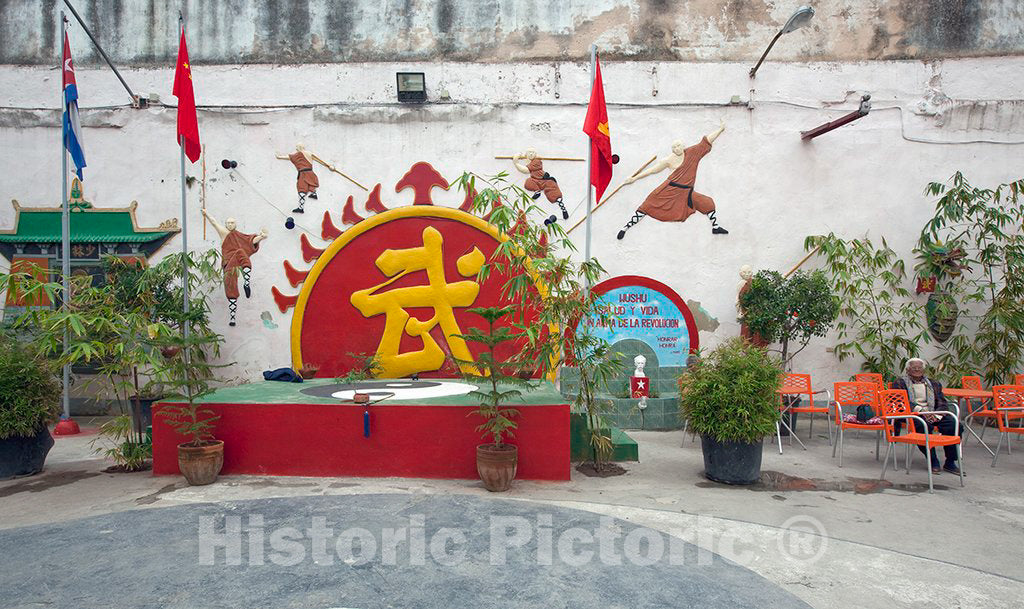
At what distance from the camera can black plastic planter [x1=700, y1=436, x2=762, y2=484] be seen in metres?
5.56

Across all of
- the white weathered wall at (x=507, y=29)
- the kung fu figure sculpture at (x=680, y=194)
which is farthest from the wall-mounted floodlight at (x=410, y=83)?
the kung fu figure sculpture at (x=680, y=194)

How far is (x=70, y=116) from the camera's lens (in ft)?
25.8

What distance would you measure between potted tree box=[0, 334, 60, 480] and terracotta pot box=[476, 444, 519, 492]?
395 centimetres

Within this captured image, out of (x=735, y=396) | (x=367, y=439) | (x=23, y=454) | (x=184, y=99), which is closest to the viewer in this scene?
(x=735, y=396)

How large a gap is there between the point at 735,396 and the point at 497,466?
2086mm

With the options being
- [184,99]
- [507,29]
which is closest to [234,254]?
[184,99]

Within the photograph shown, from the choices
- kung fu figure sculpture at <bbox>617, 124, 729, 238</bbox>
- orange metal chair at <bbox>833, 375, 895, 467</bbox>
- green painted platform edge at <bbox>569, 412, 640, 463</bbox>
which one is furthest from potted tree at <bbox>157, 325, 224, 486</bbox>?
orange metal chair at <bbox>833, 375, 895, 467</bbox>

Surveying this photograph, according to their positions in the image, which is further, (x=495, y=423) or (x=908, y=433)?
(x=908, y=433)

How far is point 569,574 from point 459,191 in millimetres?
6265

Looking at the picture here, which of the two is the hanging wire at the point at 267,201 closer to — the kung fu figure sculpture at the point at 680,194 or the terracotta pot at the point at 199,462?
the terracotta pot at the point at 199,462

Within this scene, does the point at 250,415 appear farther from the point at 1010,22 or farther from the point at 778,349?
the point at 1010,22

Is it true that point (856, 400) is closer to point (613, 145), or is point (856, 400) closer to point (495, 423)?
point (495, 423)

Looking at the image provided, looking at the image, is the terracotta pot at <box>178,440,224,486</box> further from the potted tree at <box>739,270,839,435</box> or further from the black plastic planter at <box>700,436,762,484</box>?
the potted tree at <box>739,270,839,435</box>

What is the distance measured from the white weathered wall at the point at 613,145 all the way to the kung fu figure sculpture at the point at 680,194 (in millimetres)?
122
